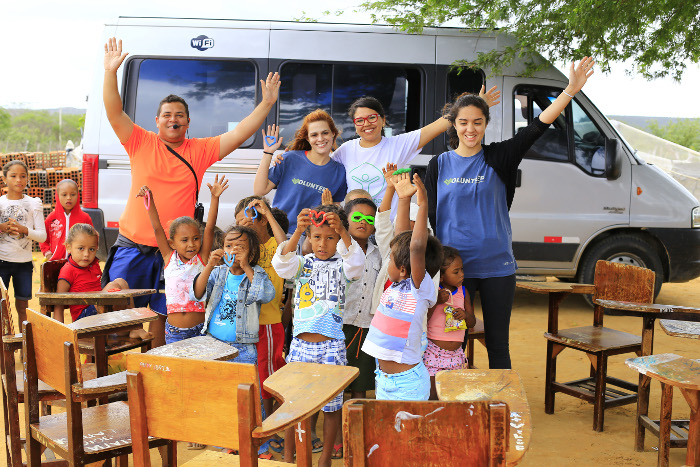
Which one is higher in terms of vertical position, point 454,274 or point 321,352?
point 454,274

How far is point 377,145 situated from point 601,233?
3.76 meters

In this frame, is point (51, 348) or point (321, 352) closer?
point (51, 348)

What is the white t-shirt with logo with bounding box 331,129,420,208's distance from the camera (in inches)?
166

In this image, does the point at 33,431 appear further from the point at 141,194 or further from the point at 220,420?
the point at 141,194

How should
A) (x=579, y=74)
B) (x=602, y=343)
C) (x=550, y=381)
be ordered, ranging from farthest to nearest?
(x=550, y=381), (x=602, y=343), (x=579, y=74)

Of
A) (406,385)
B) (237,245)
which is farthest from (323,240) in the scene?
(406,385)

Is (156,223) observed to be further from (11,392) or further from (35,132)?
(35,132)

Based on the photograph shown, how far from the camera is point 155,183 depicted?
4180 mm

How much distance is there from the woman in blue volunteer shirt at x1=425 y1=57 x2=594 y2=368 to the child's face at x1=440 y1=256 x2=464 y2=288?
9 centimetres

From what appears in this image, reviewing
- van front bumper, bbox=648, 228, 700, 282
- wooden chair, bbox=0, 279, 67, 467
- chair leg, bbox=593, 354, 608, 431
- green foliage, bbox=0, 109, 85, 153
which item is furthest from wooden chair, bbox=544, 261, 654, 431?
green foliage, bbox=0, 109, 85, 153

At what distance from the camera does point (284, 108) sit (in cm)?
665

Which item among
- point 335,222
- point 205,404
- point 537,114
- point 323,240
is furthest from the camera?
point 537,114

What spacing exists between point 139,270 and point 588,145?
186 inches

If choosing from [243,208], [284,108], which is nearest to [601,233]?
[284,108]
